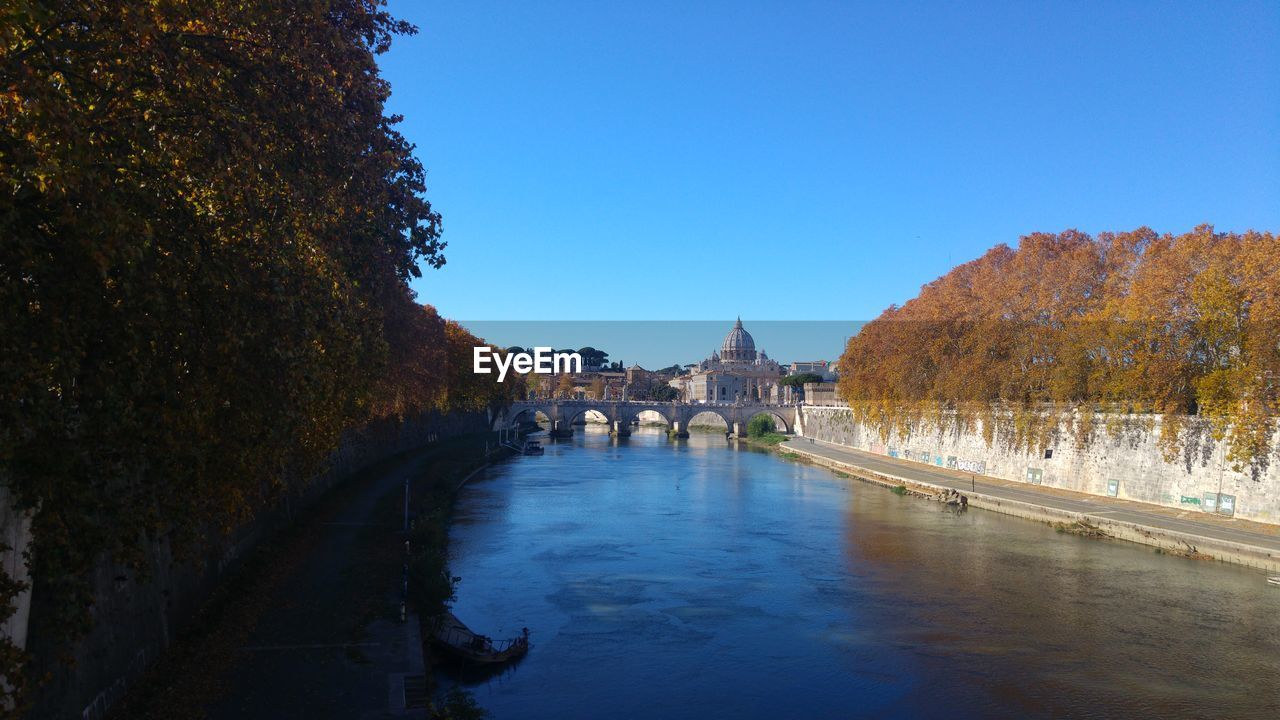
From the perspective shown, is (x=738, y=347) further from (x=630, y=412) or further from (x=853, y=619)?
(x=853, y=619)

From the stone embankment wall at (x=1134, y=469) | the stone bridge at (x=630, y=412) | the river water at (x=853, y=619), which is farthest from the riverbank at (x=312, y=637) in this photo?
the stone bridge at (x=630, y=412)

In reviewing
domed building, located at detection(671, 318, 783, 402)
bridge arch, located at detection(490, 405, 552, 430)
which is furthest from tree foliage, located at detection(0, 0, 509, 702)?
domed building, located at detection(671, 318, 783, 402)

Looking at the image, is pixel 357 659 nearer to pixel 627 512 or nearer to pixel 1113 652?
pixel 1113 652

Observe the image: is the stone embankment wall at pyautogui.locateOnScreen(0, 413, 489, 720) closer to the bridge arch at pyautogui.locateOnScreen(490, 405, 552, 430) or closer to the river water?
the river water

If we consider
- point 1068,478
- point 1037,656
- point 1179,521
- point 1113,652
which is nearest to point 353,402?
point 1037,656

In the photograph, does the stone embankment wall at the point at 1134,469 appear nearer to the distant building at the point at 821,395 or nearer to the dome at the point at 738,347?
the distant building at the point at 821,395

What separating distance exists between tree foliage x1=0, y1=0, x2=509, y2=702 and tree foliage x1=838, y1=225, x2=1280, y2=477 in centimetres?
2669

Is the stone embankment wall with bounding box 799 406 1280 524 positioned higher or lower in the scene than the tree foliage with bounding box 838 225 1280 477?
lower

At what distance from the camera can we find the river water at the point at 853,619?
14.9 m

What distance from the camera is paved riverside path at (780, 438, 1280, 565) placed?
24578mm

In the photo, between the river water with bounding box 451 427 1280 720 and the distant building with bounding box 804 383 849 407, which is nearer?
the river water with bounding box 451 427 1280 720

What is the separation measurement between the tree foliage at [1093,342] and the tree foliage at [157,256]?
2669 cm

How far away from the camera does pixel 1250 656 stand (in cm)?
1688

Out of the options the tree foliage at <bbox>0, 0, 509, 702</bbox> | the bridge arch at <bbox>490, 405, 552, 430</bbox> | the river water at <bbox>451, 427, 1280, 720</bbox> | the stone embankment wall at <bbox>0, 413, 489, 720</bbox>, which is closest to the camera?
the tree foliage at <bbox>0, 0, 509, 702</bbox>
